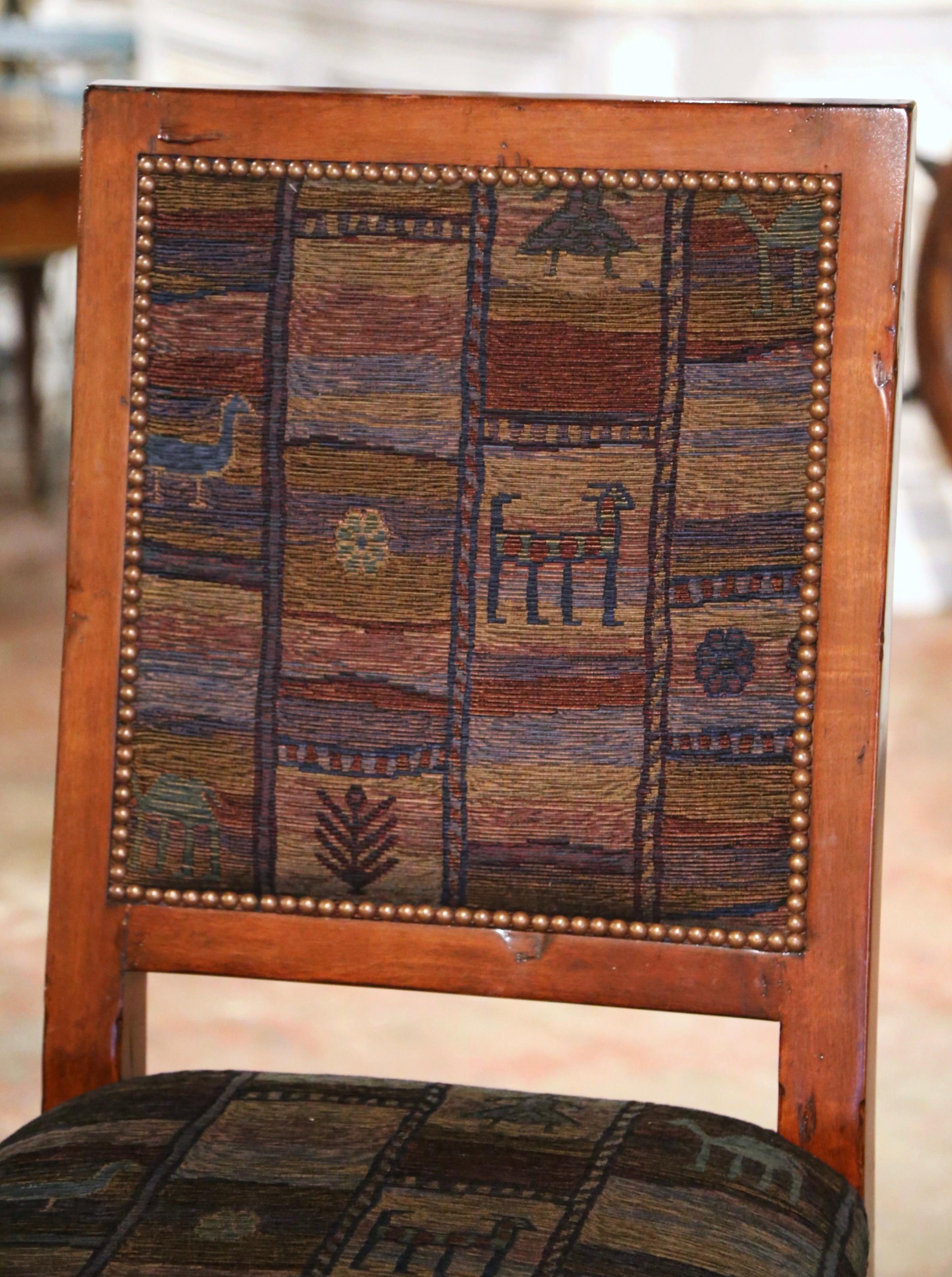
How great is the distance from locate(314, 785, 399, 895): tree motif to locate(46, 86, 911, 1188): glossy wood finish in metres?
0.03

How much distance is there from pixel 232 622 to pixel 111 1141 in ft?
0.84

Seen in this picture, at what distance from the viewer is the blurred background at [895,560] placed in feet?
5.58

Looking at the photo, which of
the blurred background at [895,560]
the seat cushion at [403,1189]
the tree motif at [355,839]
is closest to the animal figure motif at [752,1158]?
the seat cushion at [403,1189]

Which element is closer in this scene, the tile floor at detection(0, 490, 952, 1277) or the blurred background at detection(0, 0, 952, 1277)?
the tile floor at detection(0, 490, 952, 1277)

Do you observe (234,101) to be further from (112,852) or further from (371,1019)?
(371,1019)

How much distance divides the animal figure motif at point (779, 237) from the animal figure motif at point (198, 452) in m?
0.26

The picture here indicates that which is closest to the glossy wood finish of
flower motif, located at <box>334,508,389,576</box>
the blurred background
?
flower motif, located at <box>334,508,389,576</box>

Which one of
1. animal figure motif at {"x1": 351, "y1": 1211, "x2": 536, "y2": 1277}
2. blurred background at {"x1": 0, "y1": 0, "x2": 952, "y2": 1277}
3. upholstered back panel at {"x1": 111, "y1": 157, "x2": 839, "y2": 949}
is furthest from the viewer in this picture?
blurred background at {"x1": 0, "y1": 0, "x2": 952, "y2": 1277}

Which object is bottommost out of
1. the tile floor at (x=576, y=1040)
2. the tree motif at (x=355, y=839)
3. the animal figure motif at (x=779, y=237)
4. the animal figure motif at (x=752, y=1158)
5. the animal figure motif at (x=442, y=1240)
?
the tile floor at (x=576, y=1040)

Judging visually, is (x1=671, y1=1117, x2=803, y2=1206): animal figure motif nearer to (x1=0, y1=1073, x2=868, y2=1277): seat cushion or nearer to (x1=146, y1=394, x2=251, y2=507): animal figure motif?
(x1=0, y1=1073, x2=868, y2=1277): seat cushion

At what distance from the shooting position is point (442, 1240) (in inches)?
26.2

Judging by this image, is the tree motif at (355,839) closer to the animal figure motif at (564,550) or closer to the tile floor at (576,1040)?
the animal figure motif at (564,550)

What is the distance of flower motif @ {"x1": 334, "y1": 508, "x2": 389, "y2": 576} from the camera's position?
0.79 m

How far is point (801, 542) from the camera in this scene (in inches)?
29.8
